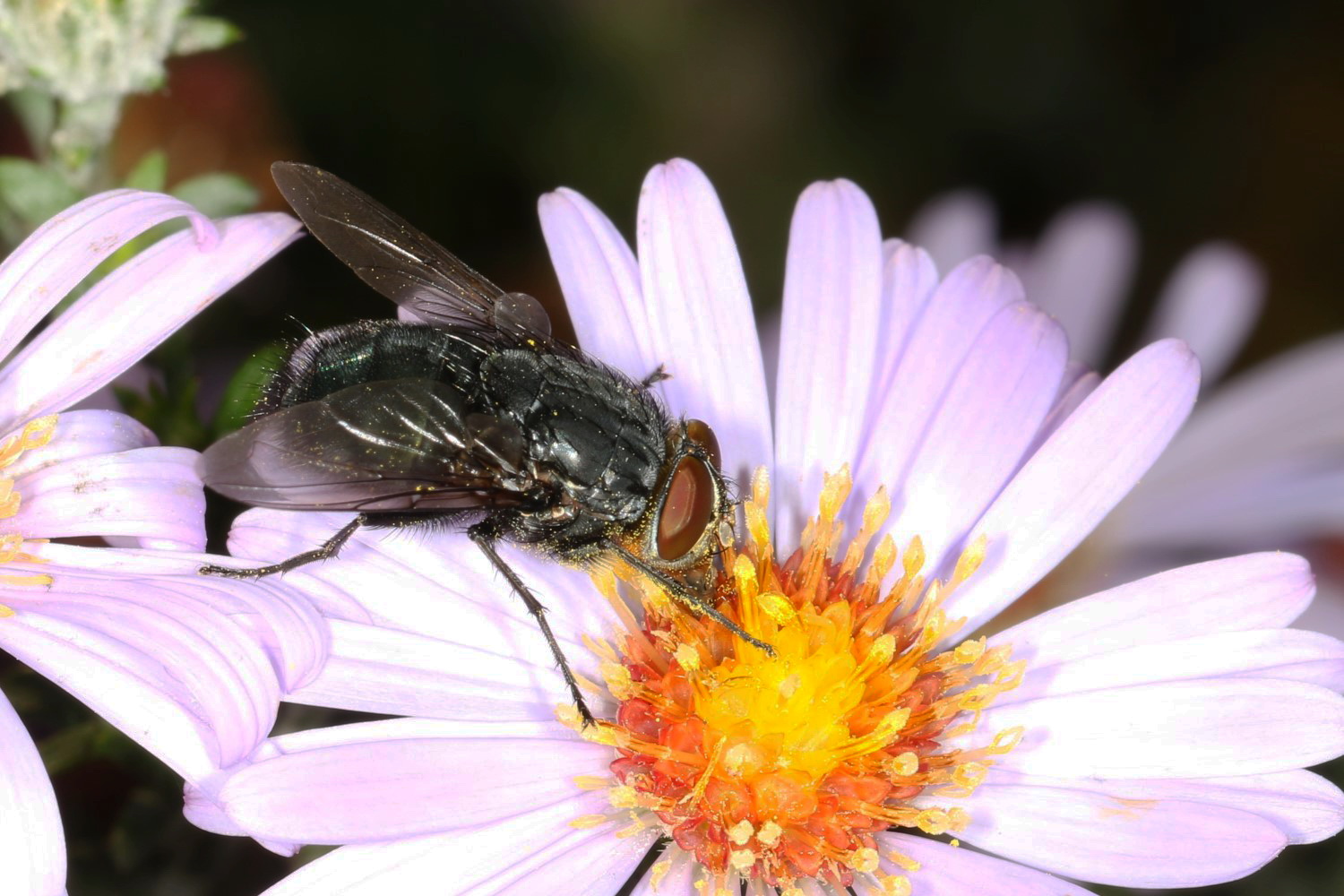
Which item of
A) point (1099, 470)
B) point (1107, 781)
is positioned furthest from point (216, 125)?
point (1107, 781)

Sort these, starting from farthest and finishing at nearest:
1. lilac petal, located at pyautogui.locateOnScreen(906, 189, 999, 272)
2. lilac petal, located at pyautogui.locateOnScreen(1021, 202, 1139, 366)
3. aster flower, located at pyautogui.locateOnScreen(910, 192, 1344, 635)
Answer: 1. lilac petal, located at pyautogui.locateOnScreen(1021, 202, 1139, 366)
2. lilac petal, located at pyautogui.locateOnScreen(906, 189, 999, 272)
3. aster flower, located at pyautogui.locateOnScreen(910, 192, 1344, 635)

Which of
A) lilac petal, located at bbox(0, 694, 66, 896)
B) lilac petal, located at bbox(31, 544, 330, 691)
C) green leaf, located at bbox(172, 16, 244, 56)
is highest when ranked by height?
green leaf, located at bbox(172, 16, 244, 56)

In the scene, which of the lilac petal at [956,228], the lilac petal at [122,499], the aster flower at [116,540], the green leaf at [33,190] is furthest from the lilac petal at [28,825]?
the lilac petal at [956,228]

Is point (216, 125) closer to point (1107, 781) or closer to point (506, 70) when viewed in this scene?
point (506, 70)

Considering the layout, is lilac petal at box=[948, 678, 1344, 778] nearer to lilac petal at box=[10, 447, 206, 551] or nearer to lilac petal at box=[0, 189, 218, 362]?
lilac petal at box=[10, 447, 206, 551]

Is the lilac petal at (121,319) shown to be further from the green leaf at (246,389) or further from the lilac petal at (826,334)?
the lilac petal at (826,334)

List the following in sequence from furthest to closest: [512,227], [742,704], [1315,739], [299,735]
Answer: [512,227] < [742,704] < [1315,739] < [299,735]

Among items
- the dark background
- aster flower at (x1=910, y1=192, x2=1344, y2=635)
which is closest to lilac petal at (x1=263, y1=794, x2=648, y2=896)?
aster flower at (x1=910, y1=192, x2=1344, y2=635)
